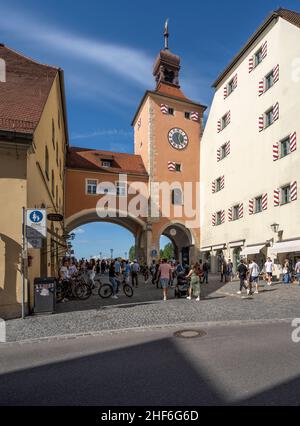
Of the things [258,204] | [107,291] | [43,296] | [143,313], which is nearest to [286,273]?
[258,204]

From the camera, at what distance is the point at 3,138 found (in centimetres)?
1055

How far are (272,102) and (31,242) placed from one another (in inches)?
793

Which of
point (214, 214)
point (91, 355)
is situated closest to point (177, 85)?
point (214, 214)

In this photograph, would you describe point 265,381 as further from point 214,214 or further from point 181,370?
point 214,214

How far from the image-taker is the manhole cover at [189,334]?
782cm

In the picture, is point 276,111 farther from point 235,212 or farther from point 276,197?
point 235,212

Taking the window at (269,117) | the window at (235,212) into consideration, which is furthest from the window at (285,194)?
the window at (235,212)

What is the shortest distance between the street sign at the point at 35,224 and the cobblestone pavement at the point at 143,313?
2510mm

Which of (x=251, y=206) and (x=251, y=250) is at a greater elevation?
(x=251, y=206)

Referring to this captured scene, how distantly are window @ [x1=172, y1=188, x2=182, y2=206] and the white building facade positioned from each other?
10.1 feet

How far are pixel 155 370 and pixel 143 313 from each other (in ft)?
17.3

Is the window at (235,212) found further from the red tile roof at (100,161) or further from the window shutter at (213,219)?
the red tile roof at (100,161)

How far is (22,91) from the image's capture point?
13.8 metres

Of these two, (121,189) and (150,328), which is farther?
(121,189)
